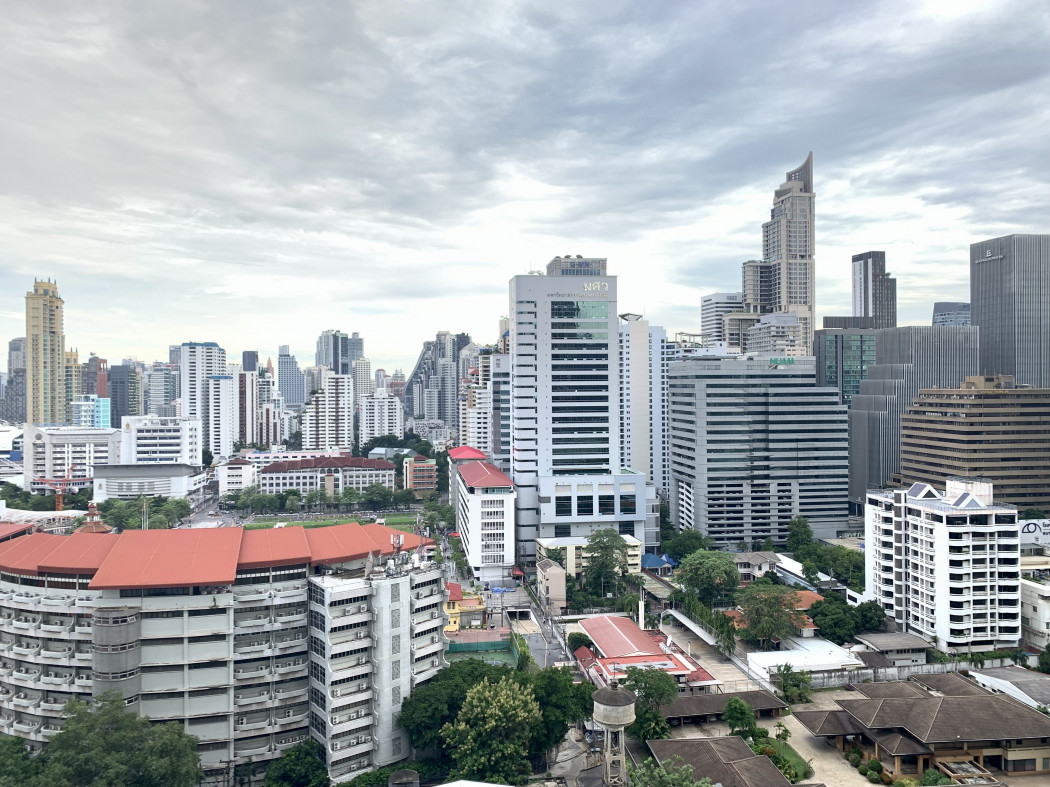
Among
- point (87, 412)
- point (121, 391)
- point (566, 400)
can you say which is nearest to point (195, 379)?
point (87, 412)

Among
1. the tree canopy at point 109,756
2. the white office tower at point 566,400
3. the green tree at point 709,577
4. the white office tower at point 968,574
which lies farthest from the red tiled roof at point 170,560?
the white office tower at point 968,574

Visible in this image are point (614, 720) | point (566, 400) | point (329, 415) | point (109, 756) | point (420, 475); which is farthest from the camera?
point (329, 415)

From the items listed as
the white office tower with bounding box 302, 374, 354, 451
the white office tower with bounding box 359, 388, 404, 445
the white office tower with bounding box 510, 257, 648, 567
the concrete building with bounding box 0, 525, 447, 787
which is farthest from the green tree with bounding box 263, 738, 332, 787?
the white office tower with bounding box 359, 388, 404, 445

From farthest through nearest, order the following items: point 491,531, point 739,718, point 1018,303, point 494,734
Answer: point 1018,303 < point 491,531 < point 739,718 < point 494,734

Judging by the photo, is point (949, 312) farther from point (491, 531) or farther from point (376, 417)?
point (491, 531)

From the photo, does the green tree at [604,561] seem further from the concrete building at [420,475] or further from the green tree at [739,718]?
the concrete building at [420,475]

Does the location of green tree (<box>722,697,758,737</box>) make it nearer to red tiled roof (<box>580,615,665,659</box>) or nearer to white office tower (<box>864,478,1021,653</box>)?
red tiled roof (<box>580,615,665,659</box>)

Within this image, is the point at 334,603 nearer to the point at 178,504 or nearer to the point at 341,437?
the point at 178,504
